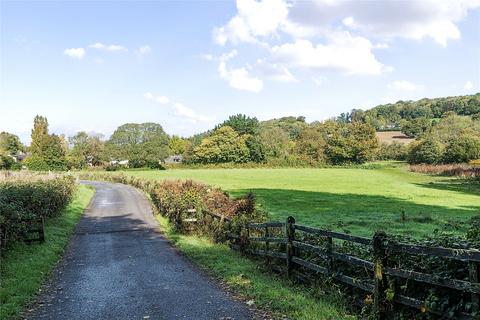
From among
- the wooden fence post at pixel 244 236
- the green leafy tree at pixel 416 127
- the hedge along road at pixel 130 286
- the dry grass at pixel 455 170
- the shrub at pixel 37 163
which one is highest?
the green leafy tree at pixel 416 127

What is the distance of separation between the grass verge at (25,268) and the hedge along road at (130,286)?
35 cm

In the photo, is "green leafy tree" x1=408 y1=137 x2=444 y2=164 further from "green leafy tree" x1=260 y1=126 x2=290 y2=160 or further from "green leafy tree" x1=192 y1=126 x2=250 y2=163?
"green leafy tree" x1=192 y1=126 x2=250 y2=163

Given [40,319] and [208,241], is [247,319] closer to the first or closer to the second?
[40,319]

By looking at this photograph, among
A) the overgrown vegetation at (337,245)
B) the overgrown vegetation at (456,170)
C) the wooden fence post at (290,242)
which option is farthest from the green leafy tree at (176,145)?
the wooden fence post at (290,242)

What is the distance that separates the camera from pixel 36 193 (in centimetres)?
2038

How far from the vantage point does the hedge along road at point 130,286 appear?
29.2ft

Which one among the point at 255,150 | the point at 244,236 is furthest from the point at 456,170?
the point at 244,236

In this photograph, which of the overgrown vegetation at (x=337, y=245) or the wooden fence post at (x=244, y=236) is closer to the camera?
the overgrown vegetation at (x=337, y=245)

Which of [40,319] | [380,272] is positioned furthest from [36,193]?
[380,272]

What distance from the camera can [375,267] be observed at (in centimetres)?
741

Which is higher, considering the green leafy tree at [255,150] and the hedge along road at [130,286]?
the green leafy tree at [255,150]

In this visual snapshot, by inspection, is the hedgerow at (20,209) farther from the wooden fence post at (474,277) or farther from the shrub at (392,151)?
the shrub at (392,151)

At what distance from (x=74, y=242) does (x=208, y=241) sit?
271 inches

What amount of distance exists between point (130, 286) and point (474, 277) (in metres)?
8.29
